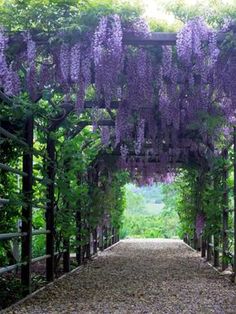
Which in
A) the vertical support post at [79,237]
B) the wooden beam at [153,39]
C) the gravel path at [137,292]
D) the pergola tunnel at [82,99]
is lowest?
the gravel path at [137,292]

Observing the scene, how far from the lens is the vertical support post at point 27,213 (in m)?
5.21

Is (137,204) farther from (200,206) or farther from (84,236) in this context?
(84,236)

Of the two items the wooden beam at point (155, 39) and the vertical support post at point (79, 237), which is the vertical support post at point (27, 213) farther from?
the vertical support post at point (79, 237)

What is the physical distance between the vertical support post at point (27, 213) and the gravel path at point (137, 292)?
0.73 feet

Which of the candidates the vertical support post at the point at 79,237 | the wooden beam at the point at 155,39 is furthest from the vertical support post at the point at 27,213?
the vertical support post at the point at 79,237

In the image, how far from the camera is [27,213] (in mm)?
5293

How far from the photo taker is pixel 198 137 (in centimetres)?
827

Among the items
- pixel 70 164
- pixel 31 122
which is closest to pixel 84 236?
pixel 70 164

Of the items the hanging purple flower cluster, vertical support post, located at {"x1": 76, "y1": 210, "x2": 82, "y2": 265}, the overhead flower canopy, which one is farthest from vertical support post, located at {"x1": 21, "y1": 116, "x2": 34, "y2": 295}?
vertical support post, located at {"x1": 76, "y1": 210, "x2": 82, "y2": 265}

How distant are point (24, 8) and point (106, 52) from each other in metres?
0.67

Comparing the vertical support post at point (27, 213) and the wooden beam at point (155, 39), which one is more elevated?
the wooden beam at point (155, 39)

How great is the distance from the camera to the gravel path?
14.8ft

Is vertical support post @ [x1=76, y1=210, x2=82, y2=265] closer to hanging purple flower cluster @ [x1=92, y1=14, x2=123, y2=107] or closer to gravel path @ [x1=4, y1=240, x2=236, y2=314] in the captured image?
gravel path @ [x1=4, y1=240, x2=236, y2=314]

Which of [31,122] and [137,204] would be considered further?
[137,204]
